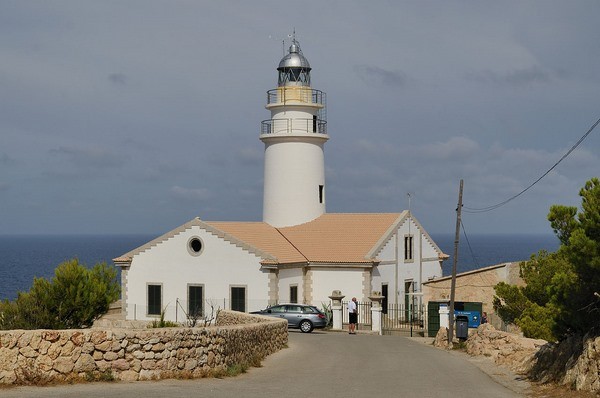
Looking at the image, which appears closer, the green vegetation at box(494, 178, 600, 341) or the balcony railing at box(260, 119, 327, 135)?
the green vegetation at box(494, 178, 600, 341)

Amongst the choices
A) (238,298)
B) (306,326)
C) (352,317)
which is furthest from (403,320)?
(306,326)

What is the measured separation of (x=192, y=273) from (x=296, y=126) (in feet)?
31.3

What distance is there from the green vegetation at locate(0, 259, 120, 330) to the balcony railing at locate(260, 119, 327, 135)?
23.1 metres

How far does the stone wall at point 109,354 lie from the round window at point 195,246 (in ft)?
74.5

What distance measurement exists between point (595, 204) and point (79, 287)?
12377 mm

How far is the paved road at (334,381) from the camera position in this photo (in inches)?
651

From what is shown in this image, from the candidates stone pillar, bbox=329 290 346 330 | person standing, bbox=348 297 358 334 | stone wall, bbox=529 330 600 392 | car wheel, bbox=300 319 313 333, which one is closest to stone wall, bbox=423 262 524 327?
person standing, bbox=348 297 358 334

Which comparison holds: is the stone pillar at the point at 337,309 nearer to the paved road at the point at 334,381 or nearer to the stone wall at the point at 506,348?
the stone wall at the point at 506,348

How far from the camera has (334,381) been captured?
63.0ft

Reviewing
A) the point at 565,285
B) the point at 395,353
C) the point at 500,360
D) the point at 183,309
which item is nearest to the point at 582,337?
the point at 565,285

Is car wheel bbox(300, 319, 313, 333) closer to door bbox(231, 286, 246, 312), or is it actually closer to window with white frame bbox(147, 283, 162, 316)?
door bbox(231, 286, 246, 312)

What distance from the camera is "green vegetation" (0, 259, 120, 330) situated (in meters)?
21.1

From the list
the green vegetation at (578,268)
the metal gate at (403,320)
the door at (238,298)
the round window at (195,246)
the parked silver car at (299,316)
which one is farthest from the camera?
the round window at (195,246)

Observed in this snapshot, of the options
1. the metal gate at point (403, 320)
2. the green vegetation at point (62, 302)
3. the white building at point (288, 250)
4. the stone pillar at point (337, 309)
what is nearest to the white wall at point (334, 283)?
the white building at point (288, 250)
